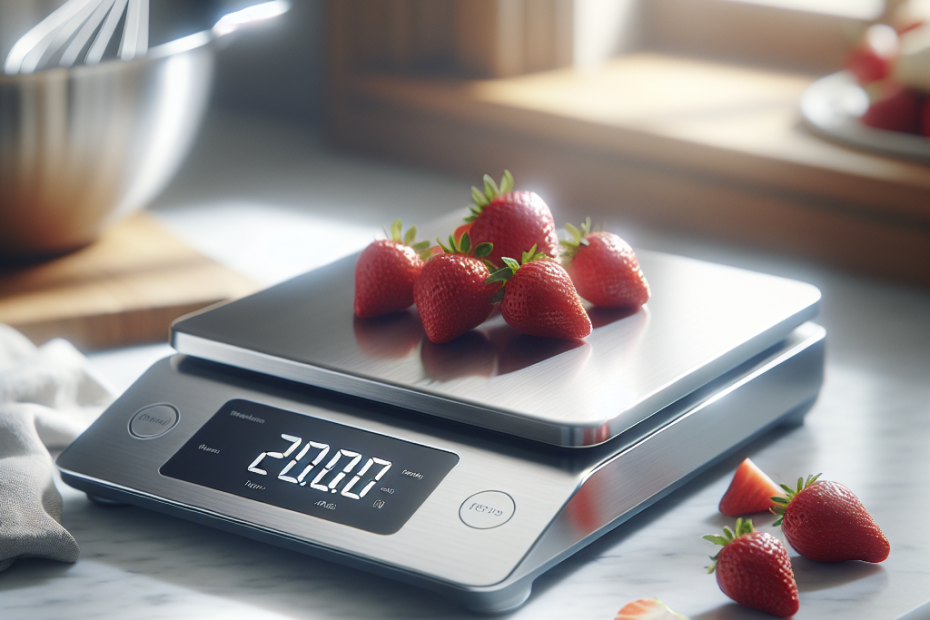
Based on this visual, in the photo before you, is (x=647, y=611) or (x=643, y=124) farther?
(x=643, y=124)

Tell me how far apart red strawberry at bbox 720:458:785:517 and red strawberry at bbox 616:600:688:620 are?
14 cm

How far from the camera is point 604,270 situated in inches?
Answer: 28.3

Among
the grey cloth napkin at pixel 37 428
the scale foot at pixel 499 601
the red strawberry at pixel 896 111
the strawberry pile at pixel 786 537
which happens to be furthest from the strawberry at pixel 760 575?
the red strawberry at pixel 896 111

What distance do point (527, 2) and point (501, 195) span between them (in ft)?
2.65

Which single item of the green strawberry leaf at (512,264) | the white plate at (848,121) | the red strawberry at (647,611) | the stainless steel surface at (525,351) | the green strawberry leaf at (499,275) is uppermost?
the green strawberry leaf at (512,264)

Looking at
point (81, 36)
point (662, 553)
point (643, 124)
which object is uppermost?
point (81, 36)

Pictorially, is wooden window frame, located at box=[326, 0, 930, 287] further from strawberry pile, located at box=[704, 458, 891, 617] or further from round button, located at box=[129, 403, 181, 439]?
round button, located at box=[129, 403, 181, 439]

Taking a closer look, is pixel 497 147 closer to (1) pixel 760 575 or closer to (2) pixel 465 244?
(2) pixel 465 244

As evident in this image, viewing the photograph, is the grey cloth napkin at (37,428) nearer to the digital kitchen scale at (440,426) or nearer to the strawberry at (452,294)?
the digital kitchen scale at (440,426)

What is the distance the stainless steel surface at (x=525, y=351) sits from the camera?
2.01ft

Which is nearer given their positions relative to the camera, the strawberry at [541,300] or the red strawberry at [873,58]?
the strawberry at [541,300]

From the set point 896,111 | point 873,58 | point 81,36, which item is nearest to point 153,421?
point 81,36

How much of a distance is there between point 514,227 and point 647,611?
277 mm

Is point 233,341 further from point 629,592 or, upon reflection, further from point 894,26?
point 894,26
